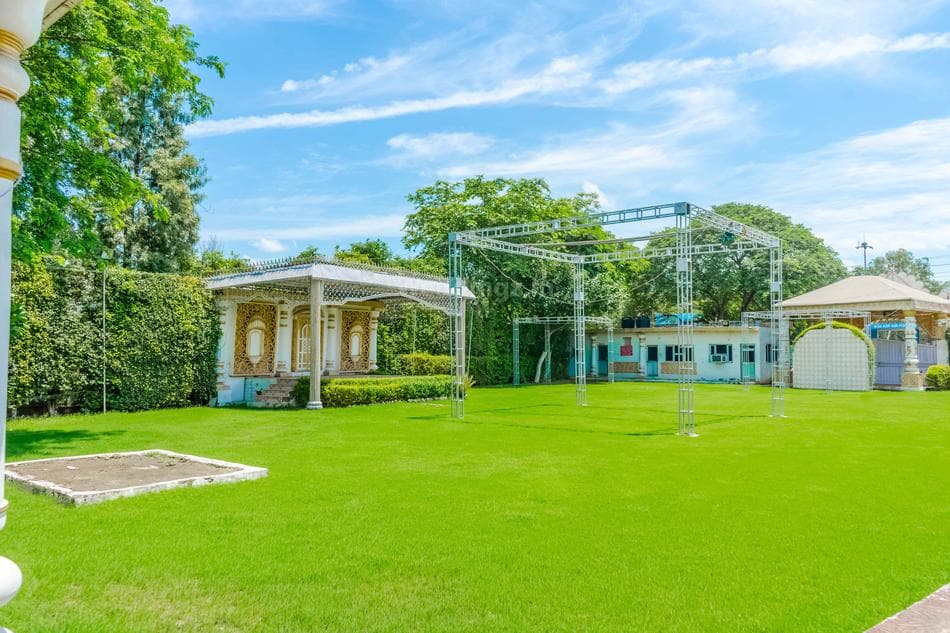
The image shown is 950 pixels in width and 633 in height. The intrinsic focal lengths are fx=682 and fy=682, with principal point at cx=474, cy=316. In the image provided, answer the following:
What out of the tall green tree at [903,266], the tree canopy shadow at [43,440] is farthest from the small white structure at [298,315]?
the tall green tree at [903,266]

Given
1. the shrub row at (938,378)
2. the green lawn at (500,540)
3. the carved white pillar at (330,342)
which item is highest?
the carved white pillar at (330,342)

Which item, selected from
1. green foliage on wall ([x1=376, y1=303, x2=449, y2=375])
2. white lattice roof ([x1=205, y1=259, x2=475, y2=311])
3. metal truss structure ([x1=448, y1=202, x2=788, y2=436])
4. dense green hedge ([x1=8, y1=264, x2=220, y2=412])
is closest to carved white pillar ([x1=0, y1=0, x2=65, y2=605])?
metal truss structure ([x1=448, y1=202, x2=788, y2=436])

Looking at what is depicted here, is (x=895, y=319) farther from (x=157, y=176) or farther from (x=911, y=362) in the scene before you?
(x=157, y=176)

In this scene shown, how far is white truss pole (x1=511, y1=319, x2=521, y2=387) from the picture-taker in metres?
26.0

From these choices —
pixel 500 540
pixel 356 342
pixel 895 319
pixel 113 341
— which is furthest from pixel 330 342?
pixel 895 319

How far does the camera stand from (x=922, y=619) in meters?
3.50

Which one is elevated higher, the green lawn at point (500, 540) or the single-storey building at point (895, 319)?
the single-storey building at point (895, 319)

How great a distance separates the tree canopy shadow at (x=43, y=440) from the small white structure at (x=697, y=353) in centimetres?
2097

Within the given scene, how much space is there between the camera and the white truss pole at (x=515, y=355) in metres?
26.0

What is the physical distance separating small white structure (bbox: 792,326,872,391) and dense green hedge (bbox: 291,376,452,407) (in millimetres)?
13384

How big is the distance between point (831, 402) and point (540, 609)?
16577 mm

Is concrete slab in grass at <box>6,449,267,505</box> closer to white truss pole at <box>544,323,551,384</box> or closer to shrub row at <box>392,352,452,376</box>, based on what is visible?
shrub row at <box>392,352,452,376</box>

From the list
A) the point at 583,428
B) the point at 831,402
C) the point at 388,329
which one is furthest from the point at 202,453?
the point at 831,402

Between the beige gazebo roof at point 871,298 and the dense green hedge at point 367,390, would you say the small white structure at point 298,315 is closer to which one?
the dense green hedge at point 367,390
